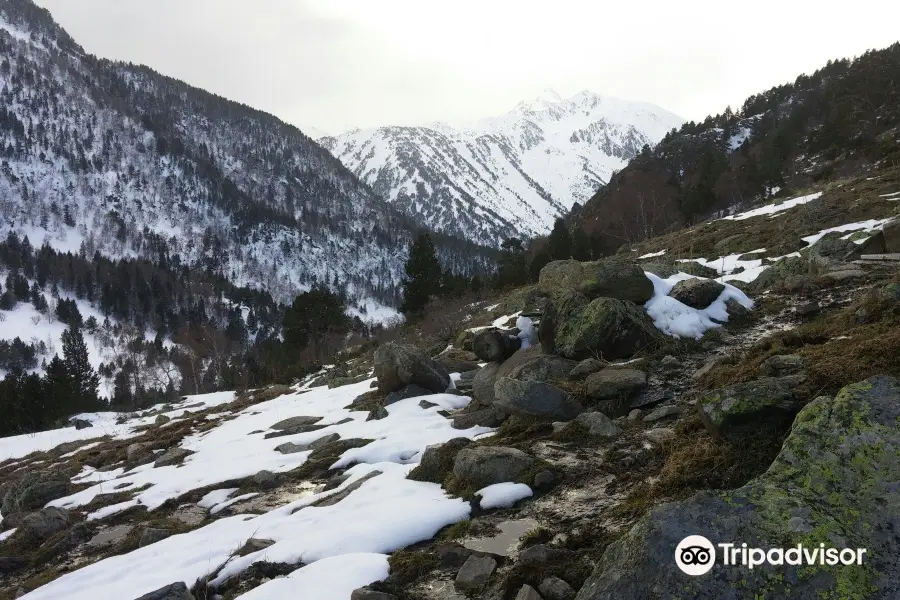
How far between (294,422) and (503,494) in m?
9.90

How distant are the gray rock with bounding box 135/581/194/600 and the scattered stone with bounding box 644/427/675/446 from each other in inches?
221

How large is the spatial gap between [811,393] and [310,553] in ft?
18.2

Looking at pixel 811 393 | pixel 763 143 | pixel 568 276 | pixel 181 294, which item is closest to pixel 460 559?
pixel 811 393

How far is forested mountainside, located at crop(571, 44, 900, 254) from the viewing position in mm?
56562

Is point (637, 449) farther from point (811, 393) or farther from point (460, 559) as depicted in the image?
point (460, 559)

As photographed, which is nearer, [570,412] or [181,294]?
[570,412]

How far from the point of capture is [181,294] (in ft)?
565

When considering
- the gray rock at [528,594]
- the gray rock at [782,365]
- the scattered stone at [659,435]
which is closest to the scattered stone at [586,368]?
the scattered stone at [659,435]

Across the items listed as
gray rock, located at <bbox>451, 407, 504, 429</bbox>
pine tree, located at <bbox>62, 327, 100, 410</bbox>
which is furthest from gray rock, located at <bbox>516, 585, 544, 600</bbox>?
pine tree, located at <bbox>62, 327, 100, 410</bbox>

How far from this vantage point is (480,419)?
941cm

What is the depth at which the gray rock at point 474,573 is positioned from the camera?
4262 millimetres

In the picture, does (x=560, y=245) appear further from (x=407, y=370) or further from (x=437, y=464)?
(x=437, y=464)

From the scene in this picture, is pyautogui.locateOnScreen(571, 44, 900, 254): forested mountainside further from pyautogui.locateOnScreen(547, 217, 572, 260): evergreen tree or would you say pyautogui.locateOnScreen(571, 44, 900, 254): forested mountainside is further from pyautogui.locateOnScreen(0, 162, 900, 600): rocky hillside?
pyautogui.locateOnScreen(0, 162, 900, 600): rocky hillside

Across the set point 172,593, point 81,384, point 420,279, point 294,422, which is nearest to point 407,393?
point 294,422
